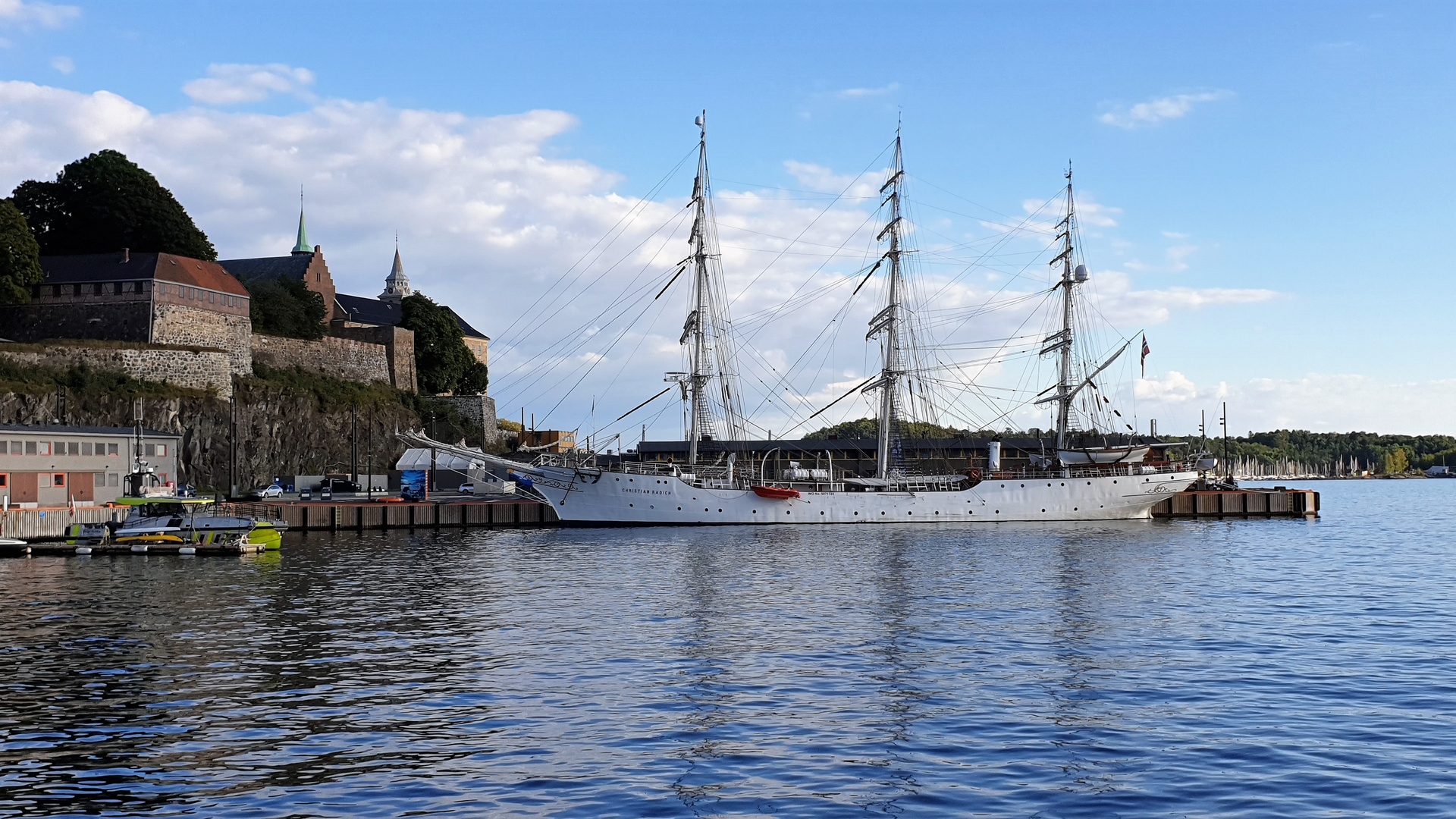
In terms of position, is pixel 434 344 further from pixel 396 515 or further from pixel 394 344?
pixel 396 515

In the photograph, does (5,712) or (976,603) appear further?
(976,603)

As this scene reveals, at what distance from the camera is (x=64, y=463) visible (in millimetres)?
58375

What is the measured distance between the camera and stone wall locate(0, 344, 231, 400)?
259 ft

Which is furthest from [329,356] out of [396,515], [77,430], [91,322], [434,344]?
[77,430]

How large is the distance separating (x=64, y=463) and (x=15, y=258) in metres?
34.6

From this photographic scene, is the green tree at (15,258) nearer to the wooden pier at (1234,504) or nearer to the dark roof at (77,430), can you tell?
the dark roof at (77,430)

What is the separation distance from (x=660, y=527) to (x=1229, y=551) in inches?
1311

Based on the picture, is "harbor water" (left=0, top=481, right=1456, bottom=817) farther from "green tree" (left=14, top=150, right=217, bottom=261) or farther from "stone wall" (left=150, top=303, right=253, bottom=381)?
"green tree" (left=14, top=150, right=217, bottom=261)

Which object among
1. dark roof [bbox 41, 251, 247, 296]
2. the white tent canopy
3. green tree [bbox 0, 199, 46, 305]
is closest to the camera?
green tree [bbox 0, 199, 46, 305]

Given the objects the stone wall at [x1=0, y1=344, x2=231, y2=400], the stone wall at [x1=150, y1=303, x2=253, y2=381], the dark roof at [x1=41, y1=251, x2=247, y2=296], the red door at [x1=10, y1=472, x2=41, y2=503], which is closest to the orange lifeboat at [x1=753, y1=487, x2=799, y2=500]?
the red door at [x1=10, y1=472, x2=41, y2=503]

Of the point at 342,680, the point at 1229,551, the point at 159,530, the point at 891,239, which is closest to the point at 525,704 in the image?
the point at 342,680

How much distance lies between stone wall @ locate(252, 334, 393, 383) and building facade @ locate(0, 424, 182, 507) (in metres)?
36.4

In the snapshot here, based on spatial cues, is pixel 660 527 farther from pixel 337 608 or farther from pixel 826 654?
pixel 826 654

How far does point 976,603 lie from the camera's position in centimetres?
3189
